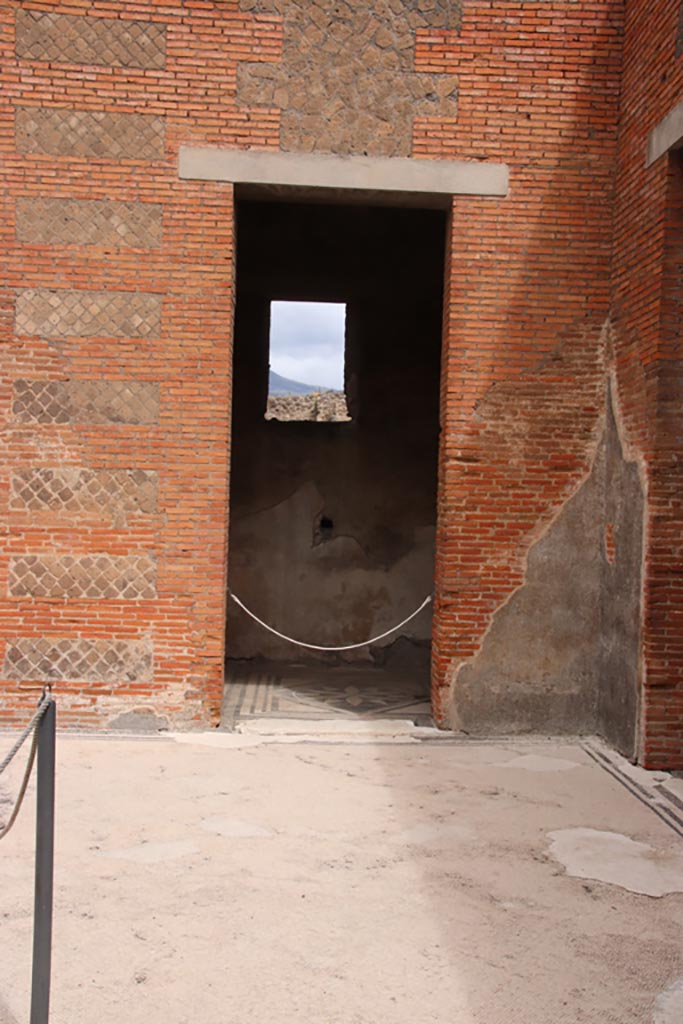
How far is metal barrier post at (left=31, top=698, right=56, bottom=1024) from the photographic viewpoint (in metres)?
2.74

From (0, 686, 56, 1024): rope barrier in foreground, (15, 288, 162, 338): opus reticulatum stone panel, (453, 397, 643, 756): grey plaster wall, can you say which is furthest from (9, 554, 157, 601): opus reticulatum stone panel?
(0, 686, 56, 1024): rope barrier in foreground

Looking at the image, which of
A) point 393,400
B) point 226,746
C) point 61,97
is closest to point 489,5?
point 61,97

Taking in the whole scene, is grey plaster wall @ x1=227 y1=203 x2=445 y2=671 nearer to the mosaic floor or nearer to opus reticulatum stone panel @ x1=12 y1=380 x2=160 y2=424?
Result: the mosaic floor

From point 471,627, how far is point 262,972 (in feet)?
11.7

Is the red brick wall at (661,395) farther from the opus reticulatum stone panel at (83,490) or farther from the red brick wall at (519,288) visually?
the opus reticulatum stone panel at (83,490)

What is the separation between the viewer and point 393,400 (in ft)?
31.9

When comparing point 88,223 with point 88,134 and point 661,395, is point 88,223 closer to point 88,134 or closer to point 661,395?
point 88,134

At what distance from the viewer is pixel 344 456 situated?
31.9ft

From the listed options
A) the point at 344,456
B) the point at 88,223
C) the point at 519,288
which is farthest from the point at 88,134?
the point at 344,456

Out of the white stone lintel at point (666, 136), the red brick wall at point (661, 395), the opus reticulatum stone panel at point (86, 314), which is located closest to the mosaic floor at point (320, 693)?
the red brick wall at point (661, 395)

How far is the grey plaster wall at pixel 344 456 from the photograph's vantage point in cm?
958

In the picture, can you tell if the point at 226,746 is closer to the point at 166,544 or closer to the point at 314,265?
the point at 166,544

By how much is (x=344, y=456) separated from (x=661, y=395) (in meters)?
4.41

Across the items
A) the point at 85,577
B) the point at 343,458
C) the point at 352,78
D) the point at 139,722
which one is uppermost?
the point at 352,78
